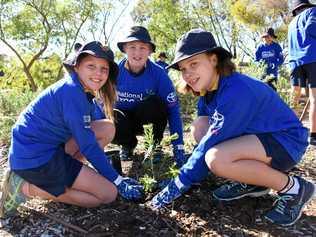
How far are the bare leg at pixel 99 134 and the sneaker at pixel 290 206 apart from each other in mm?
1238

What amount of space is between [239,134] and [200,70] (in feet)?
1.33

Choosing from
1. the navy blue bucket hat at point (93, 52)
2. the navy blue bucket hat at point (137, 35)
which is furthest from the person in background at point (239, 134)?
the navy blue bucket hat at point (137, 35)

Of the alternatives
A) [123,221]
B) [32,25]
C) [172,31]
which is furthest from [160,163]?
[172,31]

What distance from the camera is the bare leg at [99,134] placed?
123 inches

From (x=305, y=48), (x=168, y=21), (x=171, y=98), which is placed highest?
(x=168, y=21)

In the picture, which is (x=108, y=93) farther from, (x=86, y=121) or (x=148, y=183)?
(x=148, y=183)

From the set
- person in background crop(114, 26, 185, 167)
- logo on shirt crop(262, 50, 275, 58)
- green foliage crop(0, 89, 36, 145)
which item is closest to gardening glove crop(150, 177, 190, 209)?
person in background crop(114, 26, 185, 167)

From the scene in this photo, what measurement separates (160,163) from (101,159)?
808mm

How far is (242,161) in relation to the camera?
2.48 metres

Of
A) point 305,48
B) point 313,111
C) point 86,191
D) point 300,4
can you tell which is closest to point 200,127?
point 86,191

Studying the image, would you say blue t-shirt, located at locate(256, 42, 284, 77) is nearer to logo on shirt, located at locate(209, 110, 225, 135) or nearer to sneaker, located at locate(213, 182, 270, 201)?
sneaker, located at locate(213, 182, 270, 201)

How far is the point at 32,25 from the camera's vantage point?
61.0 ft

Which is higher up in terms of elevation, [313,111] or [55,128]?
[55,128]

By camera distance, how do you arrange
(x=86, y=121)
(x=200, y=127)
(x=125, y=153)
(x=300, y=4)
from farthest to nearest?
(x=300, y=4)
(x=125, y=153)
(x=200, y=127)
(x=86, y=121)
